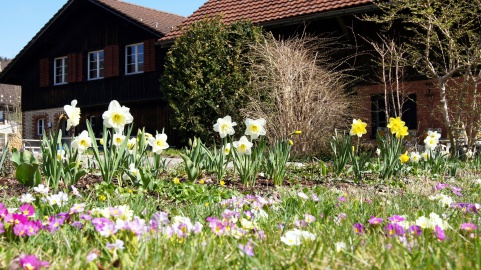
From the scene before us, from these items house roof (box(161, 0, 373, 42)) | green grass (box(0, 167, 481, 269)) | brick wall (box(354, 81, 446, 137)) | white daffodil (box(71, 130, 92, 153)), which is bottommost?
green grass (box(0, 167, 481, 269))

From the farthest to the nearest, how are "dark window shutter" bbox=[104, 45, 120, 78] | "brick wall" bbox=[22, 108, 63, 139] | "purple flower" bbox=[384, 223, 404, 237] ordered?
"brick wall" bbox=[22, 108, 63, 139]
"dark window shutter" bbox=[104, 45, 120, 78]
"purple flower" bbox=[384, 223, 404, 237]

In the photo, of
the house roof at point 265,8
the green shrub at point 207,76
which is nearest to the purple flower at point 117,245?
the green shrub at point 207,76

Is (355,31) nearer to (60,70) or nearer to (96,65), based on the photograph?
(96,65)

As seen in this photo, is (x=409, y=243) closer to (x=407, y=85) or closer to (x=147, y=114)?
(x=407, y=85)

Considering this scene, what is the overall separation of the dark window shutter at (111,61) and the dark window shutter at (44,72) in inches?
131

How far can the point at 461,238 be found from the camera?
207 centimetres

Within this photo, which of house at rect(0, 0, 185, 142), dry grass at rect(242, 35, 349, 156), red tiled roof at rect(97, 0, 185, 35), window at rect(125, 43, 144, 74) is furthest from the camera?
window at rect(125, 43, 144, 74)

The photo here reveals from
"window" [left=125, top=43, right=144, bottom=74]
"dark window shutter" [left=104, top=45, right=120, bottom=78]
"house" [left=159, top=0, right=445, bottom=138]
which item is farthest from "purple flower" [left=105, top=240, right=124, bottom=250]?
"dark window shutter" [left=104, top=45, right=120, bottom=78]

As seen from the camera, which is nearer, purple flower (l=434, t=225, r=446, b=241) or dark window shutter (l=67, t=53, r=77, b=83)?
purple flower (l=434, t=225, r=446, b=241)

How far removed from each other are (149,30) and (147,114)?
3.01m

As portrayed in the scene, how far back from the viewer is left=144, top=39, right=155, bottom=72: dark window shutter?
64.4ft

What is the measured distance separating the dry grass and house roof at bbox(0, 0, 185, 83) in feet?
27.7

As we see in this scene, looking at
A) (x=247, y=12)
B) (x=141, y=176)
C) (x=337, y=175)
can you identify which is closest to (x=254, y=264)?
(x=141, y=176)

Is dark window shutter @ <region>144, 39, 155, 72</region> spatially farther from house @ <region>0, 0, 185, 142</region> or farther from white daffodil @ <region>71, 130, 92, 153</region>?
white daffodil @ <region>71, 130, 92, 153</region>
